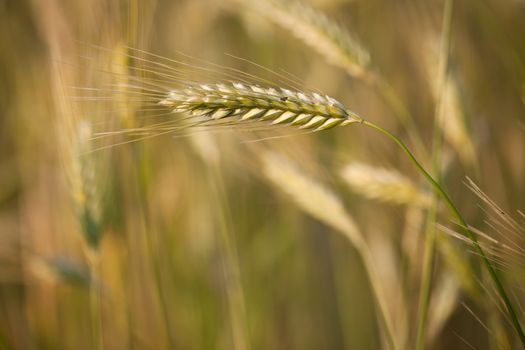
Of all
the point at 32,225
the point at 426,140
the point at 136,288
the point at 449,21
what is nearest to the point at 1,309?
the point at 32,225

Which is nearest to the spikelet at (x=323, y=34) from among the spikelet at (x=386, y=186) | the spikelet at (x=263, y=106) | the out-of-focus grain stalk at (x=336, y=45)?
the out-of-focus grain stalk at (x=336, y=45)

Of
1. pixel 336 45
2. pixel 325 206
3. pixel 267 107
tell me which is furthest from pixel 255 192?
pixel 267 107

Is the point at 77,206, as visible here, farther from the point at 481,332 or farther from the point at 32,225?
the point at 481,332

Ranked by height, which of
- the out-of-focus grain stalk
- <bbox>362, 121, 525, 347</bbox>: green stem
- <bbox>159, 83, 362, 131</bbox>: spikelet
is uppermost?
the out-of-focus grain stalk

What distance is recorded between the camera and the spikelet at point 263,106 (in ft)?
2.46

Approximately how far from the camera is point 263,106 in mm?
760

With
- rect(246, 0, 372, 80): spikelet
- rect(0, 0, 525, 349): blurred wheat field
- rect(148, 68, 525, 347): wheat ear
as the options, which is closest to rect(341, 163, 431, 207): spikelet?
rect(0, 0, 525, 349): blurred wheat field

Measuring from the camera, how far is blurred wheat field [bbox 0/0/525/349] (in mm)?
1180

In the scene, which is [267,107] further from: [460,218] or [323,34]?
[323,34]

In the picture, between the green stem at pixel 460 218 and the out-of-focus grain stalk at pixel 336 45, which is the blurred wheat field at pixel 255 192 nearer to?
the out-of-focus grain stalk at pixel 336 45

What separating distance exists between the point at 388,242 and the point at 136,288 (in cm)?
84

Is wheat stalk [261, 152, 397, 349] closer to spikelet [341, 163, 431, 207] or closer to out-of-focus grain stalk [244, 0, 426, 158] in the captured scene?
spikelet [341, 163, 431, 207]

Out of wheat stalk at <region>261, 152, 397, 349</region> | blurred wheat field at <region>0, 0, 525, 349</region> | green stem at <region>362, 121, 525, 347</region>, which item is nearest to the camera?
green stem at <region>362, 121, 525, 347</region>

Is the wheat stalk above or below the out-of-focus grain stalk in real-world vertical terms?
below
